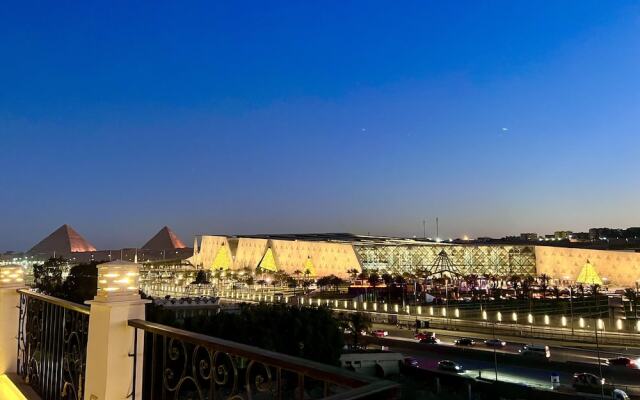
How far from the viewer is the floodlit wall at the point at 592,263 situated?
2222 inches

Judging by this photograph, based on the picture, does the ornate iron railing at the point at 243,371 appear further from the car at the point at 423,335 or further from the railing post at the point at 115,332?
the car at the point at 423,335

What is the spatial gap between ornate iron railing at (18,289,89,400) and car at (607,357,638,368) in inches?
926

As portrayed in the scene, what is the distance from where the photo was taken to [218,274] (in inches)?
3460

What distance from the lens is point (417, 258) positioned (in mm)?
75125

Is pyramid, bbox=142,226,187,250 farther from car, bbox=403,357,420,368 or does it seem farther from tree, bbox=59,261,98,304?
car, bbox=403,357,420,368

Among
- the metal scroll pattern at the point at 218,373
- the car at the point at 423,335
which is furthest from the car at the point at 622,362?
the metal scroll pattern at the point at 218,373

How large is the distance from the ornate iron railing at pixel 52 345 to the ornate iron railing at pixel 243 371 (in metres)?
0.97

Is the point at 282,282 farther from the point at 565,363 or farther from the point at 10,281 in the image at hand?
the point at 10,281

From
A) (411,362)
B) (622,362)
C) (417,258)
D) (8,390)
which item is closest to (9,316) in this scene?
(8,390)

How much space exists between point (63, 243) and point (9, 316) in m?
136

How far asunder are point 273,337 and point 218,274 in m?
66.2

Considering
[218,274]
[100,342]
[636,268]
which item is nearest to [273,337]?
[100,342]

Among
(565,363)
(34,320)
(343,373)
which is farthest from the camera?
(565,363)

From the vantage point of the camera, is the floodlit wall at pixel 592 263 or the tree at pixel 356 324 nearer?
the tree at pixel 356 324
